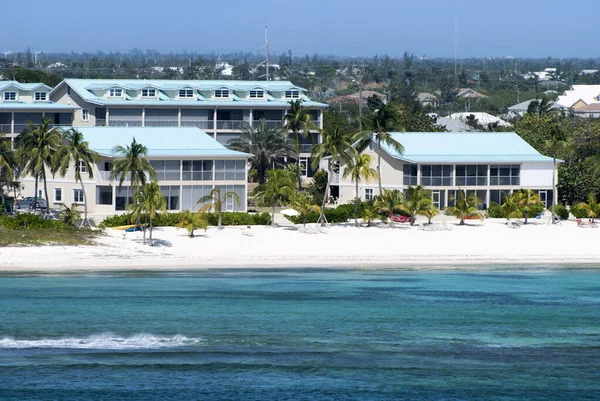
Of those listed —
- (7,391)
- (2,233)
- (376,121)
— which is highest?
(376,121)

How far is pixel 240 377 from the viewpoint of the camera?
34.9 metres

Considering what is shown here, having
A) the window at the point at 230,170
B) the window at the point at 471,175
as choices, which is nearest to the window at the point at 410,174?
the window at the point at 471,175

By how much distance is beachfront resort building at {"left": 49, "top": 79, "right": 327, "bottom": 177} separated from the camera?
91125mm

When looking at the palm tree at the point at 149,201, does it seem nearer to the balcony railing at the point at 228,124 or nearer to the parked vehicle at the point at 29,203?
the parked vehicle at the point at 29,203

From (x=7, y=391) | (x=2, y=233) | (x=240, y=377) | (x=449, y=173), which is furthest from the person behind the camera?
(x=449, y=173)

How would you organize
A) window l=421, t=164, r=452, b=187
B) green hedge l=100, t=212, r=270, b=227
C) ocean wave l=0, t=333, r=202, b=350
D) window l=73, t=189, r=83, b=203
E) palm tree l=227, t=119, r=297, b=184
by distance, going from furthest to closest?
1. palm tree l=227, t=119, r=297, b=184
2. window l=421, t=164, r=452, b=187
3. window l=73, t=189, r=83, b=203
4. green hedge l=100, t=212, r=270, b=227
5. ocean wave l=0, t=333, r=202, b=350

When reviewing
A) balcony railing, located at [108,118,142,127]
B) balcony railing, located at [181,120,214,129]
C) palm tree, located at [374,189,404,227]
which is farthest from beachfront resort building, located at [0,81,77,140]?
palm tree, located at [374,189,404,227]

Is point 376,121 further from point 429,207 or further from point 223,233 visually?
point 223,233

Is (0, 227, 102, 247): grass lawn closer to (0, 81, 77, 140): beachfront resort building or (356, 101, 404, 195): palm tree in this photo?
(356, 101, 404, 195): palm tree

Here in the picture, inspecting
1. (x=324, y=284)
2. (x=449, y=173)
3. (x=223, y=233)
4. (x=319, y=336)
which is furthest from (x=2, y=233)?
(x=449, y=173)

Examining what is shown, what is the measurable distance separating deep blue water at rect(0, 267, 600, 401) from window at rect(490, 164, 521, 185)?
1967 cm

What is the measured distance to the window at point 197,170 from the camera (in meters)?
69.9

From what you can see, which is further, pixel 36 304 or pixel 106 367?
pixel 36 304

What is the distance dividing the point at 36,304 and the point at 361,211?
23.5 metres
